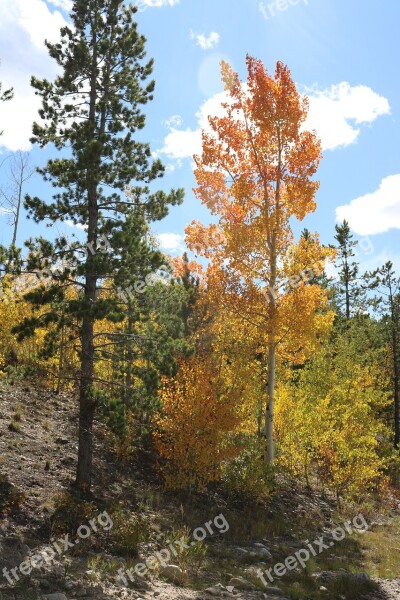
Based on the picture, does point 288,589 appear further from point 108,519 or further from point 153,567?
point 108,519

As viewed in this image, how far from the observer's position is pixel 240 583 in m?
8.95

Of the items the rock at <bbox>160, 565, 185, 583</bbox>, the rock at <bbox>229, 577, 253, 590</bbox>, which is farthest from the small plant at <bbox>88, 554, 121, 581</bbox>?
the rock at <bbox>229, 577, 253, 590</bbox>

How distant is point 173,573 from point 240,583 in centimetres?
125

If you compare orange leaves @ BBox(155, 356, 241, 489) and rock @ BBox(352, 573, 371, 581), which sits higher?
orange leaves @ BBox(155, 356, 241, 489)

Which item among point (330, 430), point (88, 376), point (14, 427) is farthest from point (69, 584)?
point (330, 430)

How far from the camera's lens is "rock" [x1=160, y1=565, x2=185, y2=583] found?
858 cm

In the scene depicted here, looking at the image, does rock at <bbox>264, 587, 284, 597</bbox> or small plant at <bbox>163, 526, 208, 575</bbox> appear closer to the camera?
rock at <bbox>264, 587, 284, 597</bbox>

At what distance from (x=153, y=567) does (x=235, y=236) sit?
353 inches

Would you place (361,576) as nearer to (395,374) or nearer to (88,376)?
(88,376)

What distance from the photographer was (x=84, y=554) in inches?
350

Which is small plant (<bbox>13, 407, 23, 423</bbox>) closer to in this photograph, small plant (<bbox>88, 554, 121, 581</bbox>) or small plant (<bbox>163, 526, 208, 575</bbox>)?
small plant (<bbox>163, 526, 208, 575</bbox>)

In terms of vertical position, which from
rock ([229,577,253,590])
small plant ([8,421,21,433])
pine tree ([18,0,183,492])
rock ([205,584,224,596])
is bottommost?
rock ([229,577,253,590])

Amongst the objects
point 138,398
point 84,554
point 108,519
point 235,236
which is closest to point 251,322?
point 235,236

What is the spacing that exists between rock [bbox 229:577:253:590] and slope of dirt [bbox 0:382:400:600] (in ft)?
0.07
